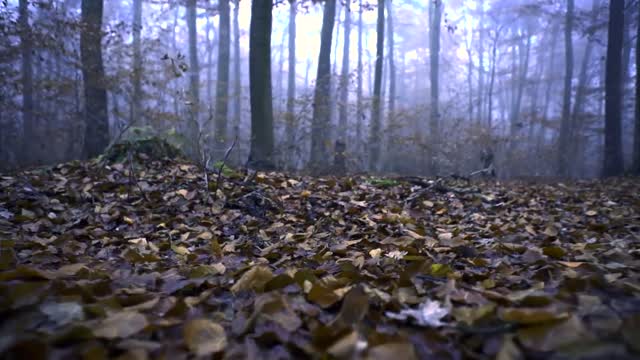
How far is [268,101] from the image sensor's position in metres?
7.24

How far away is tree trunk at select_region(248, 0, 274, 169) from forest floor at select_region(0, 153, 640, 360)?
125 inches

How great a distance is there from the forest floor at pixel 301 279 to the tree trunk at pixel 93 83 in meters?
4.02

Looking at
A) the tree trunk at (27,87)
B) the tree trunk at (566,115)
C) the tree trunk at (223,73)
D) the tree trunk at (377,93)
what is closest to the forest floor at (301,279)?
the tree trunk at (27,87)

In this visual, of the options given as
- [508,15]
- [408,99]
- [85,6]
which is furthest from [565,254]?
[408,99]

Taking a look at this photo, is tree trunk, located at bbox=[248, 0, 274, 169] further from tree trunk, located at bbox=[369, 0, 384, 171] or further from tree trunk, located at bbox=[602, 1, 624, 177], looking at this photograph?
tree trunk, located at bbox=[602, 1, 624, 177]

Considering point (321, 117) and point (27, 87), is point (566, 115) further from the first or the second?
point (27, 87)

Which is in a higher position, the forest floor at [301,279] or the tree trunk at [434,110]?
the tree trunk at [434,110]

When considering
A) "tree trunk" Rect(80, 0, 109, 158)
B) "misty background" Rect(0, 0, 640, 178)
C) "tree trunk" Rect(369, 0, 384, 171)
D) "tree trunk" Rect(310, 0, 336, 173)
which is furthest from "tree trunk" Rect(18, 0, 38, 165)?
"tree trunk" Rect(369, 0, 384, 171)

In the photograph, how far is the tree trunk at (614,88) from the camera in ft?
32.6

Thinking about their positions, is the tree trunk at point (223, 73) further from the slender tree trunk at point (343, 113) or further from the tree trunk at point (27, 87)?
the tree trunk at point (27, 87)

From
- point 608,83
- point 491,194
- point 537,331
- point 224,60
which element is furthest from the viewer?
point 224,60

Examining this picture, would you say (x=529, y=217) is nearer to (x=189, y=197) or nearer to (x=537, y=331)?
(x=537, y=331)

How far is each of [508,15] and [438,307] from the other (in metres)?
29.4

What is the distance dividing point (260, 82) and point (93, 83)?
3360 millimetres
